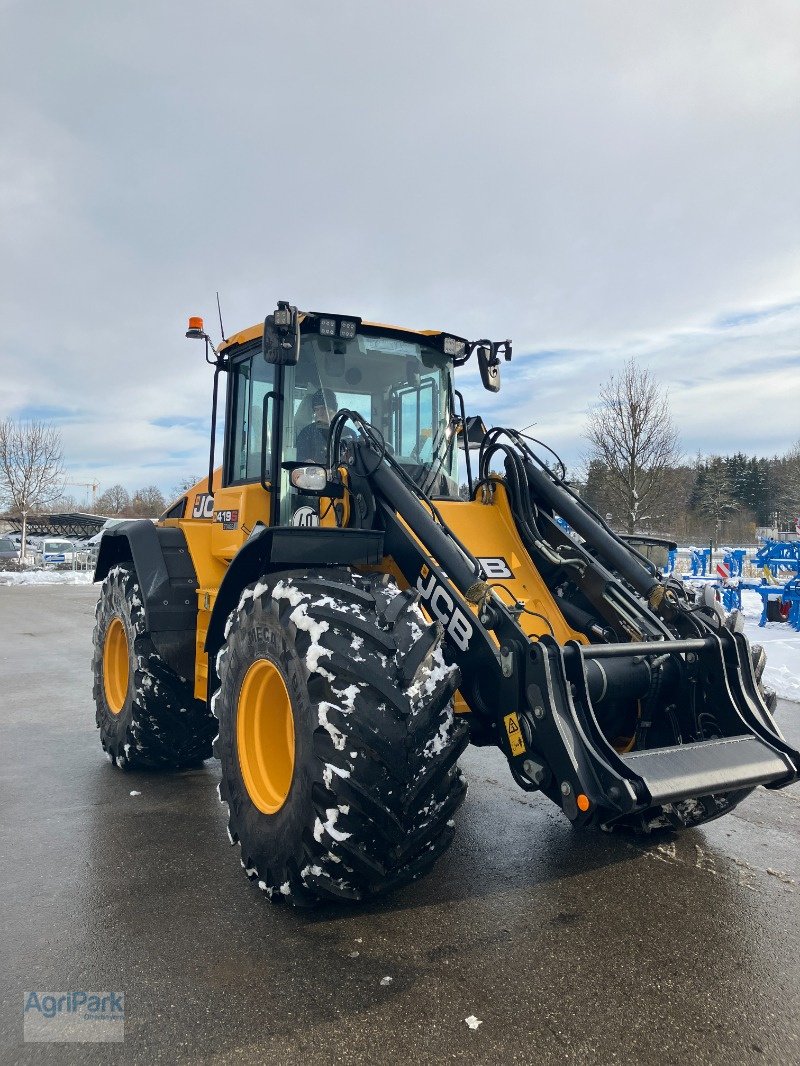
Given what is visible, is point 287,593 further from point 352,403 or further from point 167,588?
point 167,588

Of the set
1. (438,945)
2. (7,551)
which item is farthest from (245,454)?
(7,551)

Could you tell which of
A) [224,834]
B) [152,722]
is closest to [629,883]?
[224,834]

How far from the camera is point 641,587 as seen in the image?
3.98 m

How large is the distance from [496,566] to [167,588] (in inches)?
86.0

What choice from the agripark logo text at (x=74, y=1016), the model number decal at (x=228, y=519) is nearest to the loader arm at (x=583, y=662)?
the model number decal at (x=228, y=519)

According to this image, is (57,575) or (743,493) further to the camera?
(743,493)

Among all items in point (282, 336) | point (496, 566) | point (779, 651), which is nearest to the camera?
point (282, 336)

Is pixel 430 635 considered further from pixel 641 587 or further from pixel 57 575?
pixel 57 575

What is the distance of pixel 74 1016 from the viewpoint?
256 centimetres

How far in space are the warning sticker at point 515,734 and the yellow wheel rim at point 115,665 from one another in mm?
3654

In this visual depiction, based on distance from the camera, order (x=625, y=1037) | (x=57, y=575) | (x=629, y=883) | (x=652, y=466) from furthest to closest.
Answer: (x=57, y=575) < (x=652, y=466) < (x=629, y=883) < (x=625, y=1037)

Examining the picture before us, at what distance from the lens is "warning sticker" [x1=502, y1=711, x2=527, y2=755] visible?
301 centimetres

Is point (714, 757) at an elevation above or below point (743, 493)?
below

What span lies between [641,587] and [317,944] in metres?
2.27
